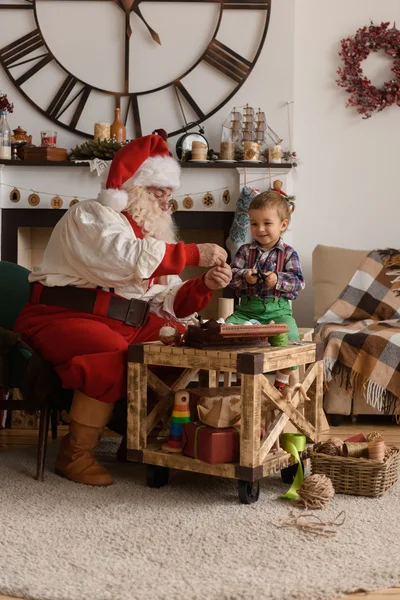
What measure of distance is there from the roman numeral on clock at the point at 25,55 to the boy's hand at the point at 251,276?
2288 mm

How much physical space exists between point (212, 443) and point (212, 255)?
0.74m

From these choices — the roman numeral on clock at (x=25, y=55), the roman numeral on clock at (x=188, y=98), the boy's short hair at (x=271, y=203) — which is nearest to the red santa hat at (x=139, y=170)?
the boy's short hair at (x=271, y=203)

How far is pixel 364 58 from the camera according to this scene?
5.01 metres

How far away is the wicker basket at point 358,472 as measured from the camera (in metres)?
2.68

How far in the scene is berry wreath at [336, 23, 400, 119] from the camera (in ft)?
16.4

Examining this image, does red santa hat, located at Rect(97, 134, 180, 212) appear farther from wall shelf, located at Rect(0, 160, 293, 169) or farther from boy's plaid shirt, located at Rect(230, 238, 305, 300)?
wall shelf, located at Rect(0, 160, 293, 169)

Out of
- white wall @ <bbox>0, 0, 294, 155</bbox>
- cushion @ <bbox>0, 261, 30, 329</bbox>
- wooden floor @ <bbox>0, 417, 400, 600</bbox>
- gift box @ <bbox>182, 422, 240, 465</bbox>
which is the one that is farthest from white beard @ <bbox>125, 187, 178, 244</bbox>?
white wall @ <bbox>0, 0, 294, 155</bbox>

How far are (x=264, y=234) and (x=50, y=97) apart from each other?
6.71 feet

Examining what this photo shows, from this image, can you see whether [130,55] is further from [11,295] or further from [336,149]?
[11,295]

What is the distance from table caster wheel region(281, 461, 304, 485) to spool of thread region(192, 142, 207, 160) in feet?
7.82

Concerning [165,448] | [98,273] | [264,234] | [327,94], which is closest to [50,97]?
[327,94]

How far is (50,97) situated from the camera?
4.93m

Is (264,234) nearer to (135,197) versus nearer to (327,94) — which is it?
(135,197)

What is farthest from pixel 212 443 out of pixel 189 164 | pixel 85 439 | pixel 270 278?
pixel 189 164
